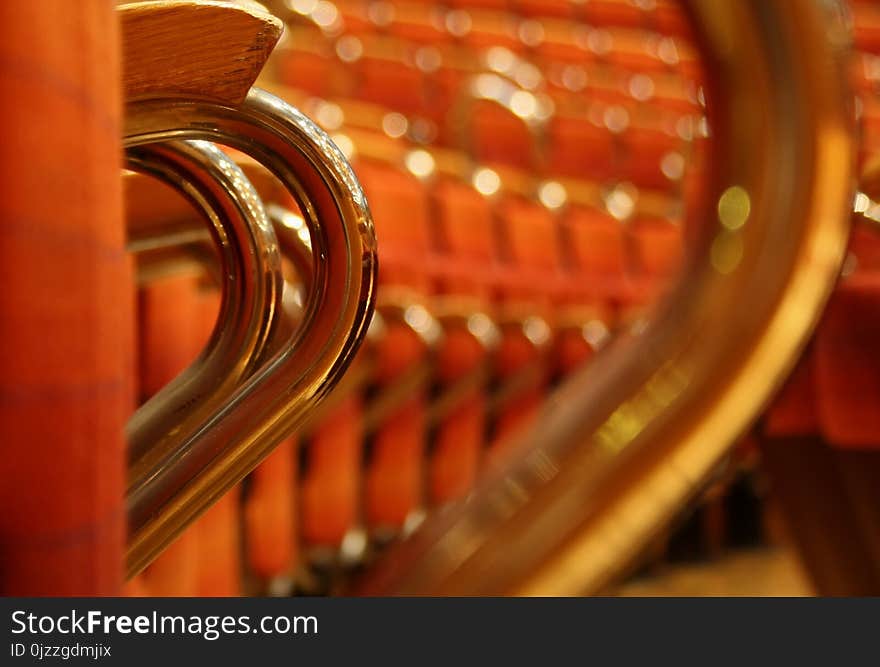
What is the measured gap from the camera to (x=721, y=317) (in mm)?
81

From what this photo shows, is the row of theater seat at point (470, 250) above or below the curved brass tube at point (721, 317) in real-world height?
above

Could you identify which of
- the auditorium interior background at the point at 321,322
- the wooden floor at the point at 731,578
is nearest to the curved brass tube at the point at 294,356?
the auditorium interior background at the point at 321,322

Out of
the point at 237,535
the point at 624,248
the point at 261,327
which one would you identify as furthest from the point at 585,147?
the point at 261,327

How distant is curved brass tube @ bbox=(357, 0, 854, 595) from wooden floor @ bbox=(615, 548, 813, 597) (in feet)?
2.01

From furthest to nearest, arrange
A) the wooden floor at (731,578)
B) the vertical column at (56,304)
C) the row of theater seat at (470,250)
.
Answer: the wooden floor at (731,578) < the row of theater seat at (470,250) < the vertical column at (56,304)

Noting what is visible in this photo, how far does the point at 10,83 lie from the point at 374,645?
5 cm

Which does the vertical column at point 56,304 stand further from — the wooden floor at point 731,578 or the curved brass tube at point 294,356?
the wooden floor at point 731,578

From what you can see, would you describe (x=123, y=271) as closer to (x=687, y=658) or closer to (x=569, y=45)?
(x=687, y=658)

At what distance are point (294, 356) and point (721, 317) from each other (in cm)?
5

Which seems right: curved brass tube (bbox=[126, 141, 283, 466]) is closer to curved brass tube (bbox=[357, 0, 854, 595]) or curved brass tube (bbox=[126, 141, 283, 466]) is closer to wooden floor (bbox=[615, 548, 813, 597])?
curved brass tube (bbox=[357, 0, 854, 595])

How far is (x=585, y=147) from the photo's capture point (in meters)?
0.99

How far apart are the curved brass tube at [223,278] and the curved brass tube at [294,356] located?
11 millimetres

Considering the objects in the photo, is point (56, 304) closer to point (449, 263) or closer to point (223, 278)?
point (223, 278)

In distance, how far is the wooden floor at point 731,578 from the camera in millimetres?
692
